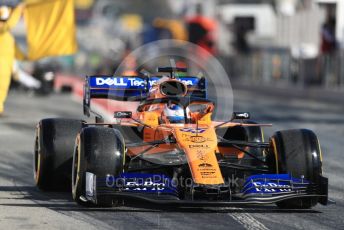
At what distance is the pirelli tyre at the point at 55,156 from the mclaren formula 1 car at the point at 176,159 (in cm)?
1

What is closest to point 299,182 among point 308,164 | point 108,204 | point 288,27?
point 308,164

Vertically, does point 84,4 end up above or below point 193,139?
above

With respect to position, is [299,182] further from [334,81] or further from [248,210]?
[334,81]

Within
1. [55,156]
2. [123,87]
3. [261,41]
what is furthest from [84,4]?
[55,156]

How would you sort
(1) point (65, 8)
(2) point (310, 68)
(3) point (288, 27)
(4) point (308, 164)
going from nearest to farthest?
(4) point (308, 164)
(1) point (65, 8)
(2) point (310, 68)
(3) point (288, 27)

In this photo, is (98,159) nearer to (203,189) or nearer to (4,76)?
(203,189)

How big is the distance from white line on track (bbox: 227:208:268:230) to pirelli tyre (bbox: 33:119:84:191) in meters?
2.08

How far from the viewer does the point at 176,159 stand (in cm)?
1085

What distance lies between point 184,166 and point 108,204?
85 cm

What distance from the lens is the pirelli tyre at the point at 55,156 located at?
11.6m

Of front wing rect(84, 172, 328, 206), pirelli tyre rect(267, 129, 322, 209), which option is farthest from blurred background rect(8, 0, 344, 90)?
front wing rect(84, 172, 328, 206)

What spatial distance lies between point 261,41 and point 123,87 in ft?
187

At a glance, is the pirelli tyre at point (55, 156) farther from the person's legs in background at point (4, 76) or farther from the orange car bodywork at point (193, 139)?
the person's legs in background at point (4, 76)

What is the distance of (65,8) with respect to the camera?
22375mm
